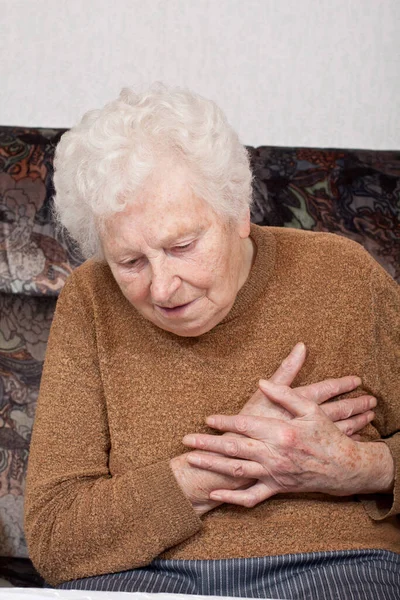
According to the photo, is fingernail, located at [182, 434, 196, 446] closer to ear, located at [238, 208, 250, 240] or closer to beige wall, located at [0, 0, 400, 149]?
ear, located at [238, 208, 250, 240]

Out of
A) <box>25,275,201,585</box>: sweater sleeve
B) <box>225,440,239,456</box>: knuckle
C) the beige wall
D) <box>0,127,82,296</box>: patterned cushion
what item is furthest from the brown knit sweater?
the beige wall

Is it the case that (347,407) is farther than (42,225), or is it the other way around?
(42,225)

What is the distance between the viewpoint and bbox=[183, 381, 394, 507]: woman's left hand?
1394mm

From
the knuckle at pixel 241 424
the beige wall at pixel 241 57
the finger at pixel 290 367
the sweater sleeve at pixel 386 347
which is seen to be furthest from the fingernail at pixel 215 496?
the beige wall at pixel 241 57

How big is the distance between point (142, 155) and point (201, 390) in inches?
17.4

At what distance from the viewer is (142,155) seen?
4.39ft

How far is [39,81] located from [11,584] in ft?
4.65

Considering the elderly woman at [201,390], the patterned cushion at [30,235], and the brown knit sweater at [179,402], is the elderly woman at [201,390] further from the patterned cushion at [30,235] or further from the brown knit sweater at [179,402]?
the patterned cushion at [30,235]

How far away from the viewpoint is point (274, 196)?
191 centimetres

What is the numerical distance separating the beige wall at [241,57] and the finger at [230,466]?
1.27 m

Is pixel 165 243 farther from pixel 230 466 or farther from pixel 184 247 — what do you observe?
pixel 230 466

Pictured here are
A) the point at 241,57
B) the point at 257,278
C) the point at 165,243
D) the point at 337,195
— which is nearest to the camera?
the point at 165,243

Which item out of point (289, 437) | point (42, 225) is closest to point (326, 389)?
point (289, 437)

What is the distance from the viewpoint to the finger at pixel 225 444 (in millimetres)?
1402
